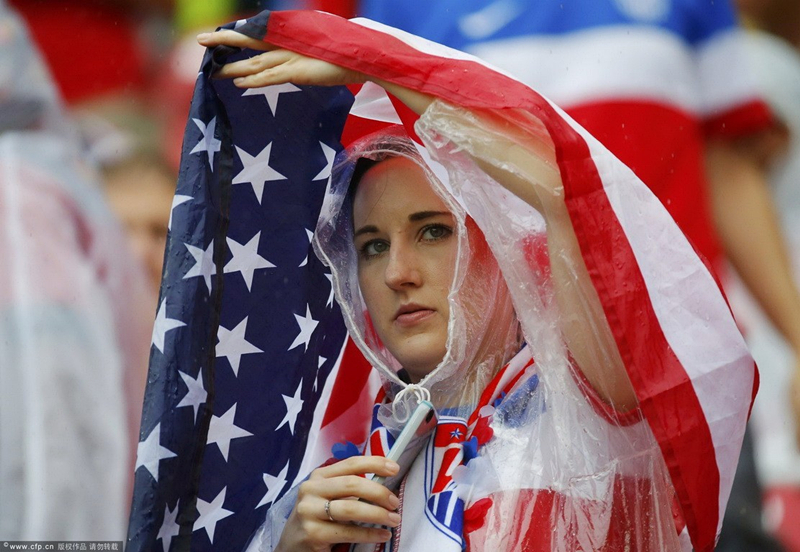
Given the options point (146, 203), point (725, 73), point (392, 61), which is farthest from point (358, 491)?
point (146, 203)

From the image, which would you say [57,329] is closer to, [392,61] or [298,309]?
[298,309]

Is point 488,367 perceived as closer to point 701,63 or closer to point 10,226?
point 701,63

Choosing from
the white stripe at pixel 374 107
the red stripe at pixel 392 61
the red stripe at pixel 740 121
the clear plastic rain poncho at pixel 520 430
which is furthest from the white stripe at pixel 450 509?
the red stripe at pixel 740 121

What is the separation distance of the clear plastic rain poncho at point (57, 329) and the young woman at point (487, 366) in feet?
2.80

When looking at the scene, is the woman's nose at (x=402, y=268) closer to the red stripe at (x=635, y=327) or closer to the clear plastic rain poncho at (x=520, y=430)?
the clear plastic rain poncho at (x=520, y=430)

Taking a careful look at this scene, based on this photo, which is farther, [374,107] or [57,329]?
[57,329]

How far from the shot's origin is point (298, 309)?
2.29 metres

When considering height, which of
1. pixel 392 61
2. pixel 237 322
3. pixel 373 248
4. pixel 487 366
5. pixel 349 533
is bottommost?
pixel 349 533

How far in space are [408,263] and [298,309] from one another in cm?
31

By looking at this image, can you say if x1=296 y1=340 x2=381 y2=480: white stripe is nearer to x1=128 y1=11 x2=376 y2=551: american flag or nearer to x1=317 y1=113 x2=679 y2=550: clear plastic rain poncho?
x1=128 y1=11 x2=376 y2=551: american flag

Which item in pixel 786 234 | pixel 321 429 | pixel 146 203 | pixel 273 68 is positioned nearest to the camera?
pixel 273 68

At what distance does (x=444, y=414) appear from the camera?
206 cm

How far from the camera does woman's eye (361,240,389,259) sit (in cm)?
216

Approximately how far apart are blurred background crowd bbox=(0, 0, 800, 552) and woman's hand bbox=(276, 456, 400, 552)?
99 cm
